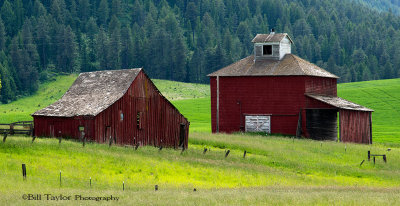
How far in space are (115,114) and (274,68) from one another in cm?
2051

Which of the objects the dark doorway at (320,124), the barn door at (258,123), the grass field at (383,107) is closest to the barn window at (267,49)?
the barn door at (258,123)

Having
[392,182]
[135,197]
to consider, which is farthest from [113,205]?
[392,182]

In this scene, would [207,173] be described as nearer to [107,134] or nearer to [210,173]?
[210,173]

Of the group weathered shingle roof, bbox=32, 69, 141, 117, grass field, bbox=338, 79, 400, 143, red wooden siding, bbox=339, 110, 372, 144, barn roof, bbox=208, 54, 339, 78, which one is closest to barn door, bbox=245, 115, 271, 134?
barn roof, bbox=208, 54, 339, 78

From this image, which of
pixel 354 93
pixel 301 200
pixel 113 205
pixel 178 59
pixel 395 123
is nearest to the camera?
pixel 113 205

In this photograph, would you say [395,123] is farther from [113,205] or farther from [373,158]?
[113,205]

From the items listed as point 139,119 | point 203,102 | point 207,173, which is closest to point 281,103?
point 139,119

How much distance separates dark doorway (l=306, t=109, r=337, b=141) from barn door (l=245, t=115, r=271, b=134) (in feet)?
11.4

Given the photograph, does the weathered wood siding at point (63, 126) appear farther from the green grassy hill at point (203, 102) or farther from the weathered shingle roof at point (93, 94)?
the green grassy hill at point (203, 102)

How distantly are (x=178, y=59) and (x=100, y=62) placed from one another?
902 inches

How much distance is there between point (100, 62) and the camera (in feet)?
586

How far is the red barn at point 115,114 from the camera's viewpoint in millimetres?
39031

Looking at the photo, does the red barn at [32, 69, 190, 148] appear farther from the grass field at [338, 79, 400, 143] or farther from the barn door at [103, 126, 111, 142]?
the grass field at [338, 79, 400, 143]

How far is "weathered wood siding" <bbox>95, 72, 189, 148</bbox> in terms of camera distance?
39.6 meters
